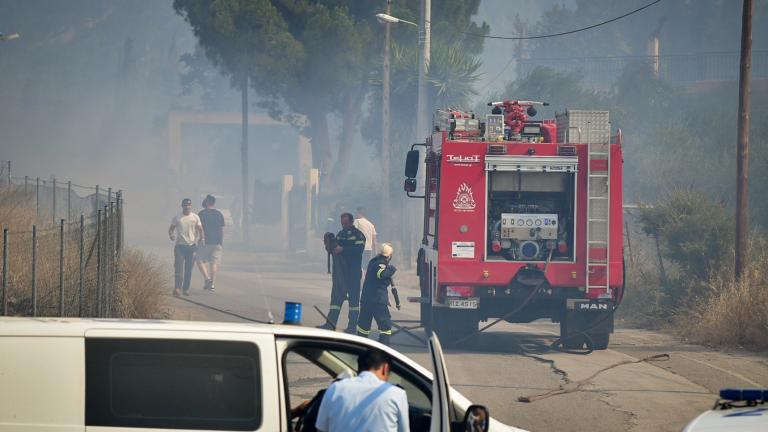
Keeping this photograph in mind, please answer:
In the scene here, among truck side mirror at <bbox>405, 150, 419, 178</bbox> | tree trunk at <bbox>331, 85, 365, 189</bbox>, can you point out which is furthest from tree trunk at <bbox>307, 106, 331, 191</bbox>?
truck side mirror at <bbox>405, 150, 419, 178</bbox>

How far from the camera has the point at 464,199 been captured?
14.0 meters

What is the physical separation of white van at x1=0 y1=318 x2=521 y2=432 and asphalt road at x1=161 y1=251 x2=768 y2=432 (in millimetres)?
4665

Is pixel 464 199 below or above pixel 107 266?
above

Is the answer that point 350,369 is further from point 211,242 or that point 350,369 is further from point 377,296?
point 211,242

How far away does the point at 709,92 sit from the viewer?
4709 centimetres

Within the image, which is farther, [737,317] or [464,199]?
[737,317]

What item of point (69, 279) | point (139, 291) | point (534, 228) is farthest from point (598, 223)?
point (69, 279)

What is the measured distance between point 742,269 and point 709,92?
32764mm

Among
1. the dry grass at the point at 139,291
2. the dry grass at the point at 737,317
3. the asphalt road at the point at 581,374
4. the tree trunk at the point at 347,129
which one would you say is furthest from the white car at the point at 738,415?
the tree trunk at the point at 347,129

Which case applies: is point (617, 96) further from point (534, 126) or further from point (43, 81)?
point (43, 81)

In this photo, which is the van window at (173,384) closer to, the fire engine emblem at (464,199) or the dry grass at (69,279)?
the dry grass at (69,279)

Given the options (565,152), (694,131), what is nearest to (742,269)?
(565,152)

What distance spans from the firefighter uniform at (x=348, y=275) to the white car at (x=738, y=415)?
33.2ft

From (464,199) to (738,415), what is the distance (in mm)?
8991
